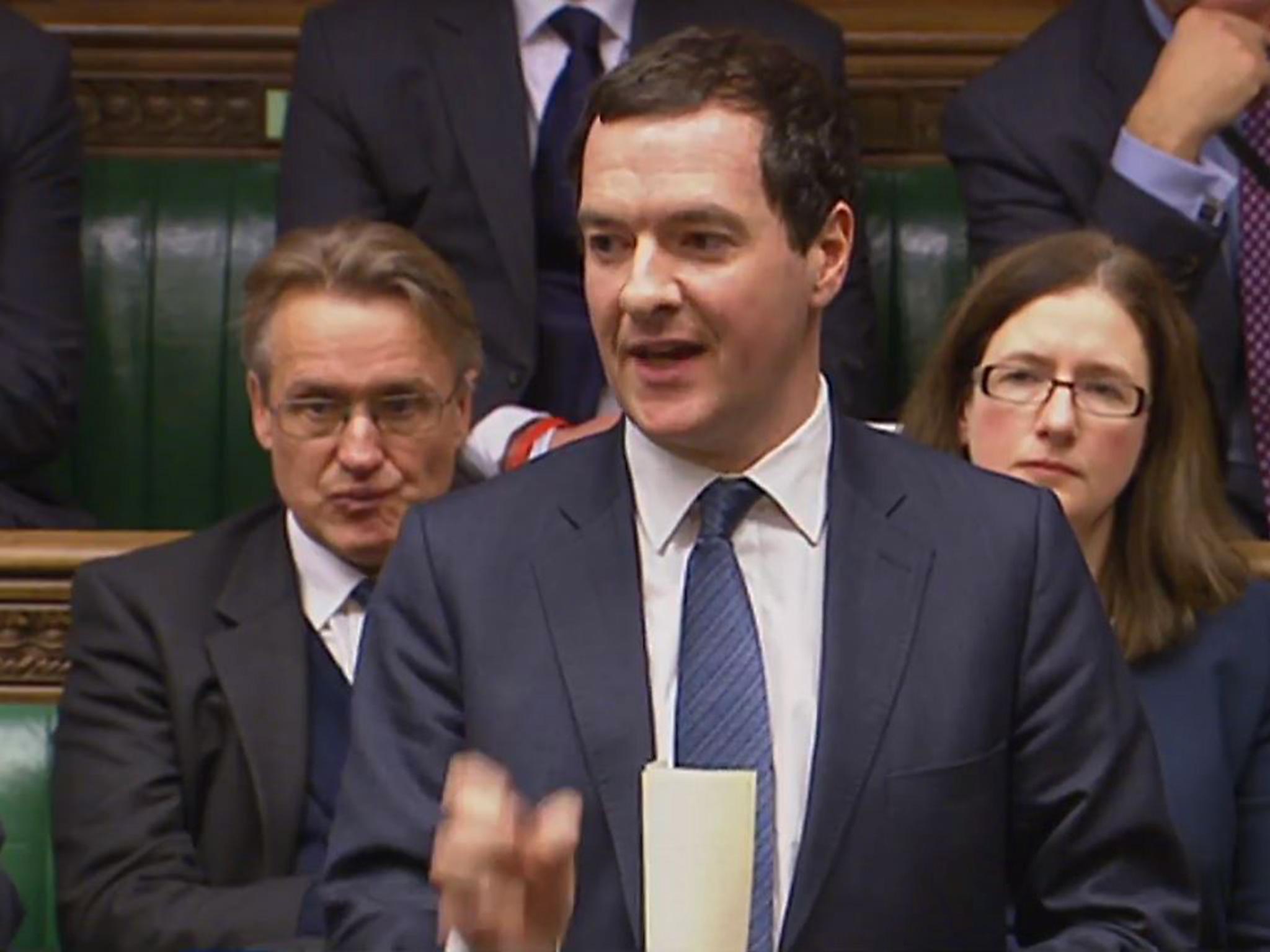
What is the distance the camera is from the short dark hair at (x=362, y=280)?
1908 millimetres

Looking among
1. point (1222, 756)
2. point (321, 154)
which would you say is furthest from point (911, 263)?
point (1222, 756)

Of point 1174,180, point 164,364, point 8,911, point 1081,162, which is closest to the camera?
point 8,911

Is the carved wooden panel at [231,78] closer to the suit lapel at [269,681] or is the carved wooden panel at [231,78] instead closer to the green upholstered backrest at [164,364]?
the green upholstered backrest at [164,364]

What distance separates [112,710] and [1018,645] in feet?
2.28

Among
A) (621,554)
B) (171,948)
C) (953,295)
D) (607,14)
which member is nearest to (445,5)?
(607,14)

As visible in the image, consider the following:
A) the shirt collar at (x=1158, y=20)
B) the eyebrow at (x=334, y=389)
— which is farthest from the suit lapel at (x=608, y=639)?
the shirt collar at (x=1158, y=20)

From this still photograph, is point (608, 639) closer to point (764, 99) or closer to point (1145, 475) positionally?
point (764, 99)

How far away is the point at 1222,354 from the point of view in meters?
2.22

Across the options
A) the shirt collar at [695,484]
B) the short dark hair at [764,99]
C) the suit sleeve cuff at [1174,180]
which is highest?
A: the suit sleeve cuff at [1174,180]

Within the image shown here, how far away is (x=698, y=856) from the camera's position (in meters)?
1.11

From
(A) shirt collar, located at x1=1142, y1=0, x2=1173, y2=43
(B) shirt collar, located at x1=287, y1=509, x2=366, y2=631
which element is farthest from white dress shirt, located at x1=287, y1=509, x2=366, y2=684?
(A) shirt collar, located at x1=1142, y1=0, x2=1173, y2=43

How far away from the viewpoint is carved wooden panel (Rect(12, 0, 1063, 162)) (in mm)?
2592

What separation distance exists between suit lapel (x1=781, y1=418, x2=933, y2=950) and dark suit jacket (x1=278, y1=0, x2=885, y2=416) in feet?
2.88

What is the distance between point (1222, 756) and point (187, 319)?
1150 mm
